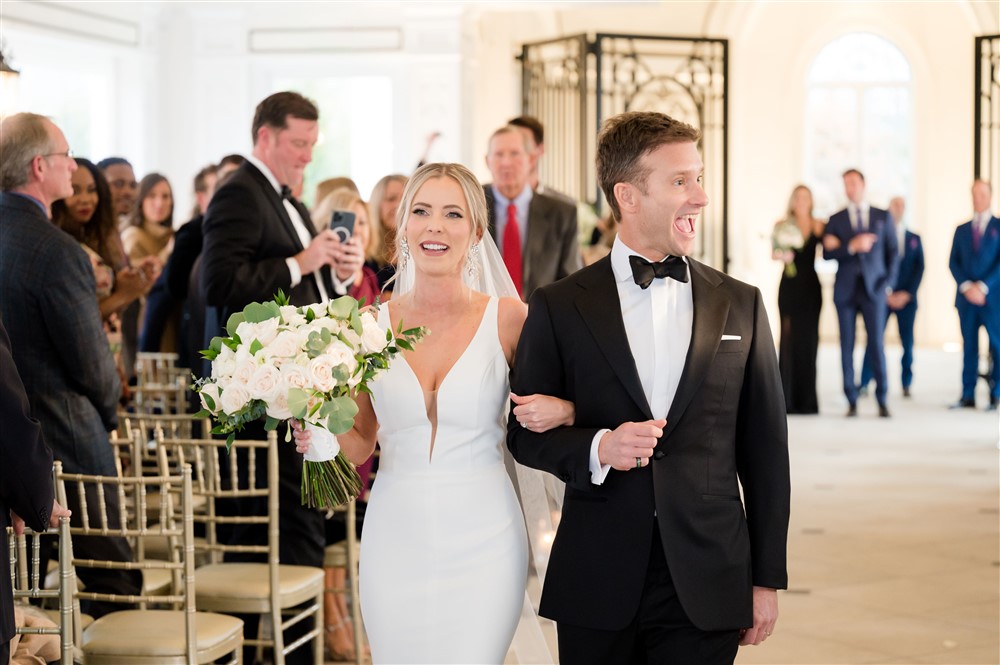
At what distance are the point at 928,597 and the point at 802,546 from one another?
1.08 metres

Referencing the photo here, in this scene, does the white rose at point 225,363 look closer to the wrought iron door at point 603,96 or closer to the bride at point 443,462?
the bride at point 443,462

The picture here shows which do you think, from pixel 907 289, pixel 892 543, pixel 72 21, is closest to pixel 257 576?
pixel 892 543

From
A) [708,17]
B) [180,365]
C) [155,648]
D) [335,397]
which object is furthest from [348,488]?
[708,17]

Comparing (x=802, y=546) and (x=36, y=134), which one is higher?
(x=36, y=134)

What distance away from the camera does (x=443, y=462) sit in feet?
9.86

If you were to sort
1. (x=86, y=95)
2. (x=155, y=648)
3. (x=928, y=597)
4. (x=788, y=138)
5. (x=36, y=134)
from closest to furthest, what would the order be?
(x=155, y=648) < (x=36, y=134) < (x=928, y=597) < (x=86, y=95) < (x=788, y=138)

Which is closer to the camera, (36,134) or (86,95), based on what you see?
(36,134)

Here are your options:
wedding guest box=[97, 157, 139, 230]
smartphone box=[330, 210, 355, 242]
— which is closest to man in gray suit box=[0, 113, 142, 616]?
smartphone box=[330, 210, 355, 242]

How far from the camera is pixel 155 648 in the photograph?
3.52 metres

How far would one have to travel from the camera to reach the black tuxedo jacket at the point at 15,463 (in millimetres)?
2859

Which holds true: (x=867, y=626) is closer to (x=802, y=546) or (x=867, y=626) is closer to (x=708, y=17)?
(x=802, y=546)

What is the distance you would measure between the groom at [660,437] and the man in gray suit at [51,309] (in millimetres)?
2078

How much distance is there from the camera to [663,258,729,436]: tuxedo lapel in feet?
8.45

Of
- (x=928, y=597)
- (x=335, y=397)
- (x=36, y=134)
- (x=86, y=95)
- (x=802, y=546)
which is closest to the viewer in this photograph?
(x=335, y=397)
